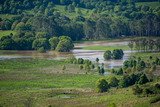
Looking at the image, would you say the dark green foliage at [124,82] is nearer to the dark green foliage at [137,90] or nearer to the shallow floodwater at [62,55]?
the dark green foliage at [137,90]

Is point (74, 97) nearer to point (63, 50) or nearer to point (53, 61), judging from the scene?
point (53, 61)

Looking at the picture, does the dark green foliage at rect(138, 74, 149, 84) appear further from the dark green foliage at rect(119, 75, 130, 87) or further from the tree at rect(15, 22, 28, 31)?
the tree at rect(15, 22, 28, 31)

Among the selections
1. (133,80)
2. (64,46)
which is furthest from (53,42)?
(133,80)

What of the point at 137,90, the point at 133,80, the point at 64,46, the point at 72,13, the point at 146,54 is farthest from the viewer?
the point at 72,13

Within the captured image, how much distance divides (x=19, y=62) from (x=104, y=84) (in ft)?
96.7

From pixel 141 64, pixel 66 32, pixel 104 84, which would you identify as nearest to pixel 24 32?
pixel 66 32

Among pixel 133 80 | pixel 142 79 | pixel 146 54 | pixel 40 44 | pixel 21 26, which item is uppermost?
pixel 142 79

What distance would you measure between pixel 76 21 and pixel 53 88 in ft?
238

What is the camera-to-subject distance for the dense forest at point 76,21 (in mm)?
140875

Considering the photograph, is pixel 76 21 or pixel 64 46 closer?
pixel 64 46

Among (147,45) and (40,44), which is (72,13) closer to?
(40,44)

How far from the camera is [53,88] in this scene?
81.8 metres

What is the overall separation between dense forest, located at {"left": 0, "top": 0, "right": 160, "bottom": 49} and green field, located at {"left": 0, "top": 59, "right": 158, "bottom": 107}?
27.2 m

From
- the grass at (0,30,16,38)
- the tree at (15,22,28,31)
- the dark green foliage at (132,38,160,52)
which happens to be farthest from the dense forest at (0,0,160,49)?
the dark green foliage at (132,38,160,52)
